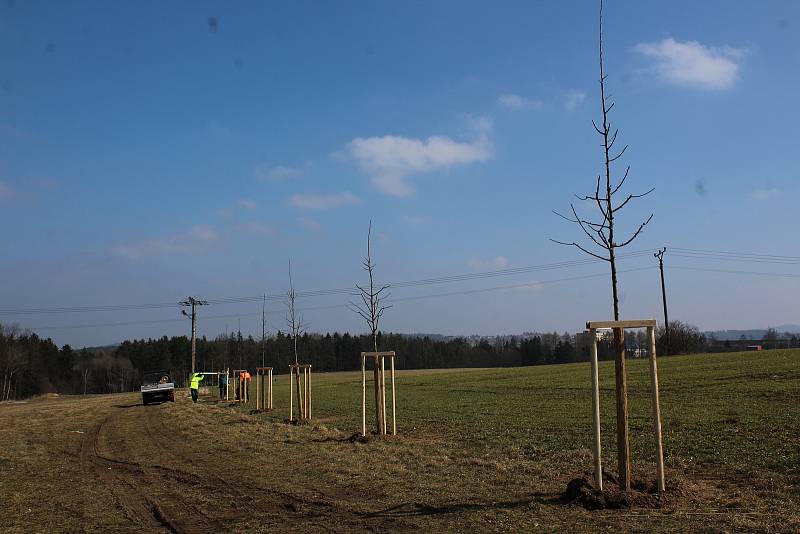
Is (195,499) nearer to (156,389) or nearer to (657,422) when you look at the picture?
(657,422)

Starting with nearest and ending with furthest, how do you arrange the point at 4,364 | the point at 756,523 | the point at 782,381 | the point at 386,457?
1. the point at 756,523
2. the point at 386,457
3. the point at 782,381
4. the point at 4,364

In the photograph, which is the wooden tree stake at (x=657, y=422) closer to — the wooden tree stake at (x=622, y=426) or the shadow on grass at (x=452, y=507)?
the wooden tree stake at (x=622, y=426)

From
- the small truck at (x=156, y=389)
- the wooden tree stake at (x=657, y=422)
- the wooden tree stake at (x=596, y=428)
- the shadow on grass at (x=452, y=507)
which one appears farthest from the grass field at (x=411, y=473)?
the small truck at (x=156, y=389)

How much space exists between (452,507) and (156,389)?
33102mm

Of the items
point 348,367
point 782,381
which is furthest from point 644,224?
point 348,367

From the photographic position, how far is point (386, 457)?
1198 cm

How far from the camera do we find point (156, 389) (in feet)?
121

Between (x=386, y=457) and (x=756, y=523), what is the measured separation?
6.81 meters

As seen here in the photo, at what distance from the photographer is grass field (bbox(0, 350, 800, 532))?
7184 millimetres

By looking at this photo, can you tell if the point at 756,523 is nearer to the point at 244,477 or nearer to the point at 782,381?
the point at 244,477

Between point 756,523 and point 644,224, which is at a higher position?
point 644,224

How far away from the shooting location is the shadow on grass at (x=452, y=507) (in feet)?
24.4

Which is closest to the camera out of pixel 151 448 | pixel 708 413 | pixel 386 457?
pixel 386 457

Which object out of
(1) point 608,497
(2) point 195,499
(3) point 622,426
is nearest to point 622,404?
(3) point 622,426
